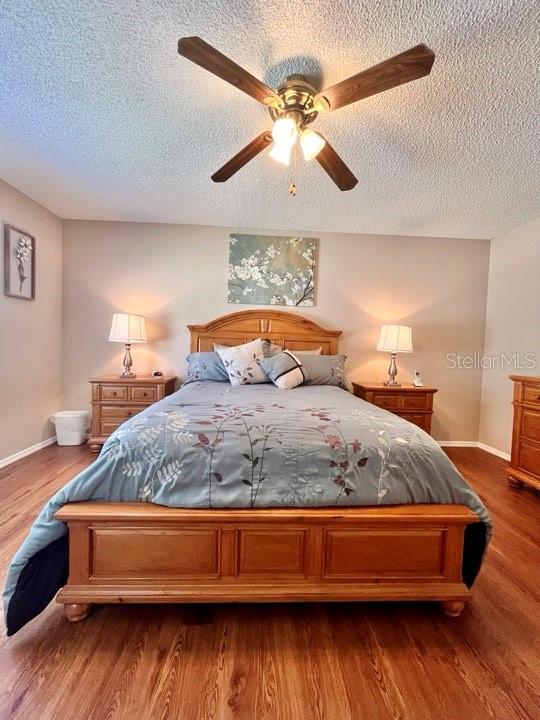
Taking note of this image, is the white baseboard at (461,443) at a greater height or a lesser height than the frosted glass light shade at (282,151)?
lesser

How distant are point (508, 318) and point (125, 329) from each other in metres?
4.00

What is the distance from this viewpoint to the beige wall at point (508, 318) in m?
3.24

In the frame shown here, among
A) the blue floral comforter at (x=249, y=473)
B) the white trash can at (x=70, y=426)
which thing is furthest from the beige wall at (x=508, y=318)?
the white trash can at (x=70, y=426)

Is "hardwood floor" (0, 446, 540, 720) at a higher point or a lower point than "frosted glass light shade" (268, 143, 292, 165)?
lower

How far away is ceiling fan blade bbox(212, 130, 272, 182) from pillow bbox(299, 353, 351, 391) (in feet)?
5.52

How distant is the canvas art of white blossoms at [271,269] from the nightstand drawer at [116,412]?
1.57 meters

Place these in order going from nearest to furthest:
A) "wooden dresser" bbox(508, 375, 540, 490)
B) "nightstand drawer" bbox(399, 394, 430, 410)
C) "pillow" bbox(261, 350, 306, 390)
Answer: "wooden dresser" bbox(508, 375, 540, 490)
"pillow" bbox(261, 350, 306, 390)
"nightstand drawer" bbox(399, 394, 430, 410)

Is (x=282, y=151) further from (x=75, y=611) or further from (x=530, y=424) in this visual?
(x=530, y=424)

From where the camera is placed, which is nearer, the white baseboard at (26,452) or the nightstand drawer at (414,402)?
the white baseboard at (26,452)

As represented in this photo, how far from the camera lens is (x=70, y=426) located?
3434mm

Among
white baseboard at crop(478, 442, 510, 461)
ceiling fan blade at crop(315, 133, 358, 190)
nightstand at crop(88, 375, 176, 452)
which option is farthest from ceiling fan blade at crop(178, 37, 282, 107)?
white baseboard at crop(478, 442, 510, 461)

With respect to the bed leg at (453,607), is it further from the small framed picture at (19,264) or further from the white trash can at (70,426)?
the small framed picture at (19,264)

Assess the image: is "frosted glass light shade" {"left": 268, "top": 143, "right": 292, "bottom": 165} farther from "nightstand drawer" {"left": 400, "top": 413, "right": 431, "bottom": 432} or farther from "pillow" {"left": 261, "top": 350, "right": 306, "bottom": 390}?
"nightstand drawer" {"left": 400, "top": 413, "right": 431, "bottom": 432}

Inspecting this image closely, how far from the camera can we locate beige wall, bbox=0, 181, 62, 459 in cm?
291
